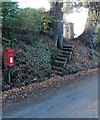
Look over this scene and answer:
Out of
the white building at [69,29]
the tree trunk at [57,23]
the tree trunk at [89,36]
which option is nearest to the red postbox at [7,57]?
the tree trunk at [57,23]

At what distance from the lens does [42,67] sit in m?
6.34

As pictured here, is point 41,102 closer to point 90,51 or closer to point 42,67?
point 42,67

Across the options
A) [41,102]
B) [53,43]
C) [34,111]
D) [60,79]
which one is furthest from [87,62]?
[34,111]

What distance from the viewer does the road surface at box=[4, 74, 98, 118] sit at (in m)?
3.47

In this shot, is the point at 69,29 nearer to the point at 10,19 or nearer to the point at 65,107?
the point at 10,19

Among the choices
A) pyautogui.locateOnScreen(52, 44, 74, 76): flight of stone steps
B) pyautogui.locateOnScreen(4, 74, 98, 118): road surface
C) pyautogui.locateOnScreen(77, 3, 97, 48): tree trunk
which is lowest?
pyautogui.locateOnScreen(4, 74, 98, 118): road surface

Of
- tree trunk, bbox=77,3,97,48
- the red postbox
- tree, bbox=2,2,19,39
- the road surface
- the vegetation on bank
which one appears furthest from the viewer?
tree trunk, bbox=77,3,97,48

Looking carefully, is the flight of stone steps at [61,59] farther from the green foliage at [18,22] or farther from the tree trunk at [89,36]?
the tree trunk at [89,36]

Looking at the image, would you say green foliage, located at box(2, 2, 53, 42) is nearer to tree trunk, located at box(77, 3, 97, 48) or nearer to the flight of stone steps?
the flight of stone steps

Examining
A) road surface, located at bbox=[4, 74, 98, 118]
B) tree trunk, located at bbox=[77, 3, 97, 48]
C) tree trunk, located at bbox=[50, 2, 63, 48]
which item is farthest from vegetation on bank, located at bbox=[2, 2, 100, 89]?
tree trunk, located at bbox=[77, 3, 97, 48]

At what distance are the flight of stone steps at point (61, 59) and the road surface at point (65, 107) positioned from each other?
186cm

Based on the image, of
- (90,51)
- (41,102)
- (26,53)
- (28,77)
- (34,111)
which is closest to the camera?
(34,111)

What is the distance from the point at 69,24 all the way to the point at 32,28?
710 cm

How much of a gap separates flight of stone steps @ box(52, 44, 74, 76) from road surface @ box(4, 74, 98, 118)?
6.10 feet
